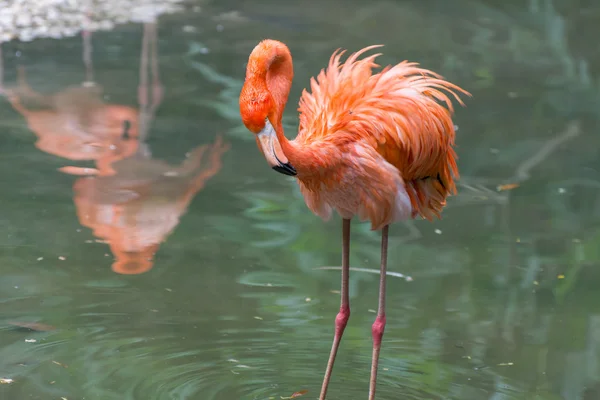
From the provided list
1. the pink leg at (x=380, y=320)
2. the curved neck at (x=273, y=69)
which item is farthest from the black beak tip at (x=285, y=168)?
the pink leg at (x=380, y=320)

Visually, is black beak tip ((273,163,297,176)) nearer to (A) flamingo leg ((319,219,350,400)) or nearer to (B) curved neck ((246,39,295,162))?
(B) curved neck ((246,39,295,162))

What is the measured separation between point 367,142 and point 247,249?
1926mm

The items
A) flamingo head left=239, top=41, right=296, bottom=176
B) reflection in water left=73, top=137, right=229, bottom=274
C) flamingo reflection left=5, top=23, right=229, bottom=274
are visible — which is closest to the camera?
flamingo head left=239, top=41, right=296, bottom=176

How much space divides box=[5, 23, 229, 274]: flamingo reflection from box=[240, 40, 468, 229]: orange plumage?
1716 mm

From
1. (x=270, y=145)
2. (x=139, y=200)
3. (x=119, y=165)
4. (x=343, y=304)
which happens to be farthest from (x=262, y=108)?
(x=119, y=165)

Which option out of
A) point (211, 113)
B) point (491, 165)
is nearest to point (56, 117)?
point (211, 113)

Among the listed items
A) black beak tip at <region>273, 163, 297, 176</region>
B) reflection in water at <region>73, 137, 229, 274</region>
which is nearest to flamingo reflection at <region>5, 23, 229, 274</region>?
reflection in water at <region>73, 137, 229, 274</region>

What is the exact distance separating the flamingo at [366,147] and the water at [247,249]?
677mm

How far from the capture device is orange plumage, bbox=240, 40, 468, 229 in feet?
10.7

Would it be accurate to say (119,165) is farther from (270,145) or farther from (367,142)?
(270,145)

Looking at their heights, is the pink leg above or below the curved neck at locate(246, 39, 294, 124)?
below

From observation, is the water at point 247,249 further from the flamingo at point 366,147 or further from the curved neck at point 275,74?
the curved neck at point 275,74

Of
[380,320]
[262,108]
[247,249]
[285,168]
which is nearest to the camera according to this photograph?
[262,108]

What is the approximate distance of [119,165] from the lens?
625cm
